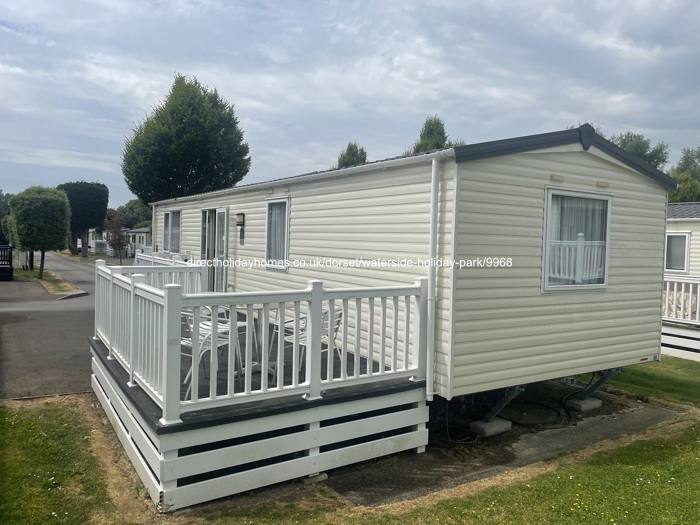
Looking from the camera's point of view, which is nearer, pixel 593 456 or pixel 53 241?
pixel 593 456

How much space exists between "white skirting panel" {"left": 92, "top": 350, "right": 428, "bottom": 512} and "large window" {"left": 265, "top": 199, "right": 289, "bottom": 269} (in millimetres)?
3114

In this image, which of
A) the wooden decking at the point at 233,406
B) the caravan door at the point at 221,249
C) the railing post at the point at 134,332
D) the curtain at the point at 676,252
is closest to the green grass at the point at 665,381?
the wooden decking at the point at 233,406

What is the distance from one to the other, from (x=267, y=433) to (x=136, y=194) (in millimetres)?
21833

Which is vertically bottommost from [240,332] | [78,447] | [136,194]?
[78,447]

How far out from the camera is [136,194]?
23766mm

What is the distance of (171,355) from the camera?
369 cm

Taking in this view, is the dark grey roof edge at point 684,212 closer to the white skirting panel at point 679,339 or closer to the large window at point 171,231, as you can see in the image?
the white skirting panel at point 679,339

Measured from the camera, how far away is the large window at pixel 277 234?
7.56 metres

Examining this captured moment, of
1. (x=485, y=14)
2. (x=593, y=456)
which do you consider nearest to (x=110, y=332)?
(x=593, y=456)

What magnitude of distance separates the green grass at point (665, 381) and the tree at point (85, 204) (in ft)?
155

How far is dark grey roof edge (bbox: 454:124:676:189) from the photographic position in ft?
15.4

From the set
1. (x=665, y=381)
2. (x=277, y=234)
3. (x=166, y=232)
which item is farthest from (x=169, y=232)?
(x=665, y=381)

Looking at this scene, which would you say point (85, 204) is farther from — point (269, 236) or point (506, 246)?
point (506, 246)

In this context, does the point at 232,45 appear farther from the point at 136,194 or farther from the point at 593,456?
the point at 136,194
